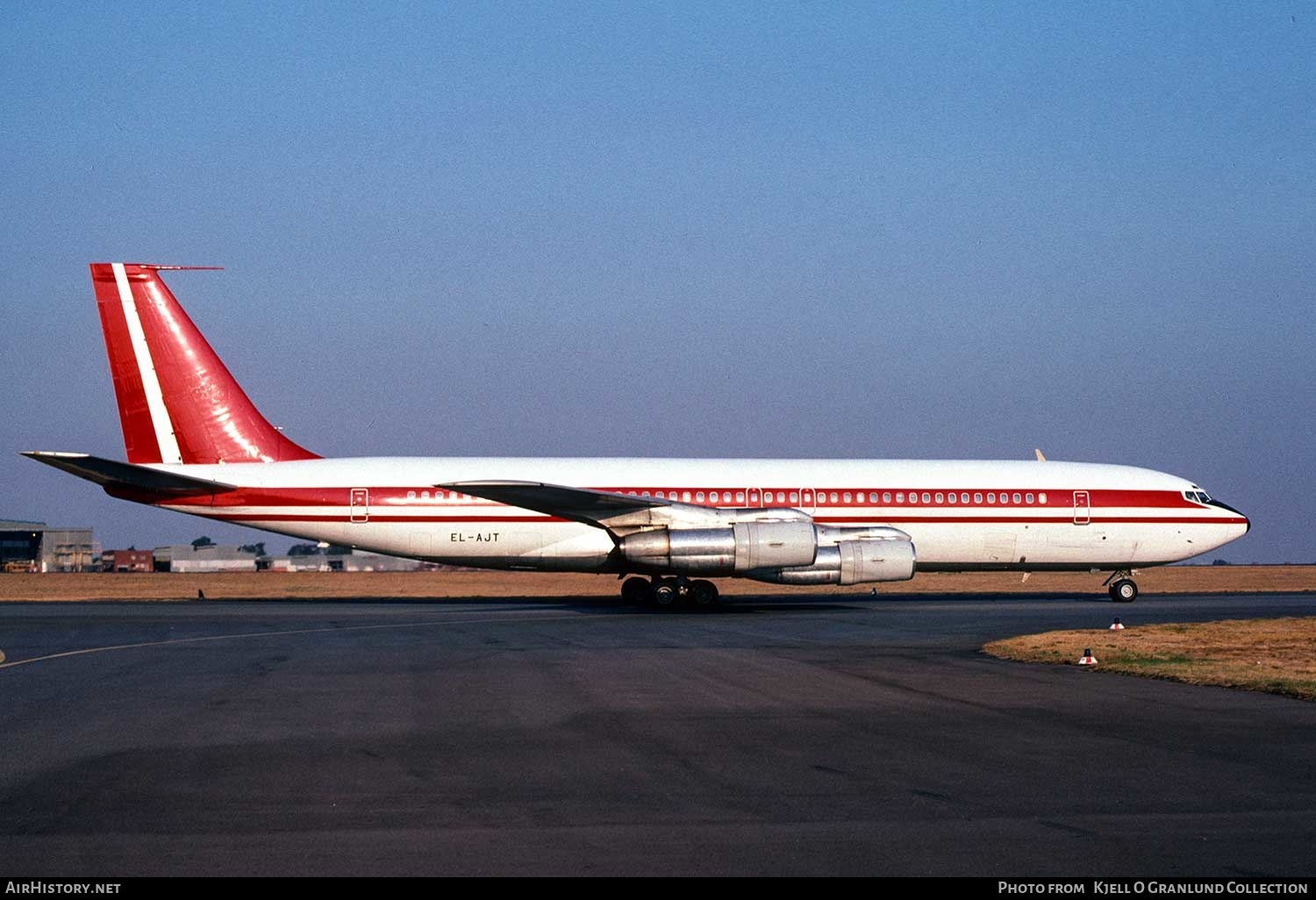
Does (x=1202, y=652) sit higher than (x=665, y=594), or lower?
lower

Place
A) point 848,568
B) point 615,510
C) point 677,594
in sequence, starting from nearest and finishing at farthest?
point 848,568 → point 615,510 → point 677,594

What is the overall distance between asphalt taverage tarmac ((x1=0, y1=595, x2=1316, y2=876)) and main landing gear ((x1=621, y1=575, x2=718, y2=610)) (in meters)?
11.6

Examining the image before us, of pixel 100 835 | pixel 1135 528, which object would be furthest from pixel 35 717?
pixel 1135 528

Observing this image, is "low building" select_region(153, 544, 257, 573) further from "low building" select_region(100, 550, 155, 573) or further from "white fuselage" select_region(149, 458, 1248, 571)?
"white fuselage" select_region(149, 458, 1248, 571)

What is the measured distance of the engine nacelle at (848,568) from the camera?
29.1 meters

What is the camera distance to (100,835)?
6.76 meters

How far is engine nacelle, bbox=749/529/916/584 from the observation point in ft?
95.4

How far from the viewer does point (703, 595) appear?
101 ft

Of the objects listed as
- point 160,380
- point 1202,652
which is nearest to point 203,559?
point 160,380

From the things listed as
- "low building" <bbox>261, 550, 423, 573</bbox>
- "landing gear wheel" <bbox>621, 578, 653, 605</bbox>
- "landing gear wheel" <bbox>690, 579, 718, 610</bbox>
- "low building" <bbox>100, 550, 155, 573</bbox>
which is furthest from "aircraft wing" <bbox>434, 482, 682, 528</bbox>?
"low building" <bbox>100, 550, 155, 573</bbox>

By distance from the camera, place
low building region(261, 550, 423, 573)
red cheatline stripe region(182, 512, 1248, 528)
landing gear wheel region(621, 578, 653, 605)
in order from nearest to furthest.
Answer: red cheatline stripe region(182, 512, 1248, 528)
landing gear wheel region(621, 578, 653, 605)
low building region(261, 550, 423, 573)

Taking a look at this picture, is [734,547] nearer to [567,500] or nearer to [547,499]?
[567,500]

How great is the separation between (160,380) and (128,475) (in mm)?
3138

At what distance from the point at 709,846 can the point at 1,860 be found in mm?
3654
